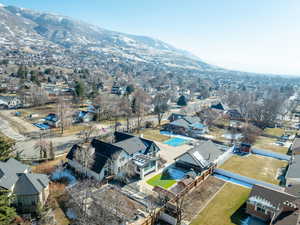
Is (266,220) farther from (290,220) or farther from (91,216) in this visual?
(91,216)

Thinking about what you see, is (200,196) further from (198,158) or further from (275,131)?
(275,131)

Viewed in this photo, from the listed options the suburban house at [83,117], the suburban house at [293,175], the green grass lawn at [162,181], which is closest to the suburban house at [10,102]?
the suburban house at [83,117]

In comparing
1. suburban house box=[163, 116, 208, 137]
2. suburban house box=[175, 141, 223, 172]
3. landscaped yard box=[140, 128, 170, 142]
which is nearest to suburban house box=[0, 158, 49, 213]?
suburban house box=[175, 141, 223, 172]

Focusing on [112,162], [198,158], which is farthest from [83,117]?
[198,158]

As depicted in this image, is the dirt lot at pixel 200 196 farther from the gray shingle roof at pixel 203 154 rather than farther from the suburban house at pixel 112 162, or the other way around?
the suburban house at pixel 112 162

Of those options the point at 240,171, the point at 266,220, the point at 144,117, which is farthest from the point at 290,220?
the point at 144,117
